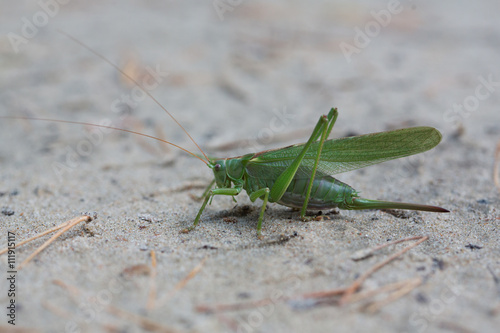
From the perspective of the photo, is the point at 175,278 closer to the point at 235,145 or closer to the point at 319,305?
the point at 319,305

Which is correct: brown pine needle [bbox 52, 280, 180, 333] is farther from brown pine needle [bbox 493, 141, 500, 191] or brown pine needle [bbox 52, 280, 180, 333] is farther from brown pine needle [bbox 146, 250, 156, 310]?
brown pine needle [bbox 493, 141, 500, 191]

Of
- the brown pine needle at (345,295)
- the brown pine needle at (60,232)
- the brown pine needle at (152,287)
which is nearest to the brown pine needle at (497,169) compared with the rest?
the brown pine needle at (345,295)

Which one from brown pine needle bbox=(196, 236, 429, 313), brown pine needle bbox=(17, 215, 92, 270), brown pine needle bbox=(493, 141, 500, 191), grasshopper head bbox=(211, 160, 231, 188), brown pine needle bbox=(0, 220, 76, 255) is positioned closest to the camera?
brown pine needle bbox=(196, 236, 429, 313)

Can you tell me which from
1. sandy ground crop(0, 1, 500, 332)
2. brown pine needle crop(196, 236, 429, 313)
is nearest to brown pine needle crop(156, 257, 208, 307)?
sandy ground crop(0, 1, 500, 332)

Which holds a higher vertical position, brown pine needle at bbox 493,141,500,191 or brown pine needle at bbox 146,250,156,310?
brown pine needle at bbox 493,141,500,191

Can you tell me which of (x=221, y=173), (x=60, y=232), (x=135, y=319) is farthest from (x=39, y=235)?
(x=221, y=173)

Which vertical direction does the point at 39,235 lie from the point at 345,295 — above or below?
below

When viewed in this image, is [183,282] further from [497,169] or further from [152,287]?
[497,169]
